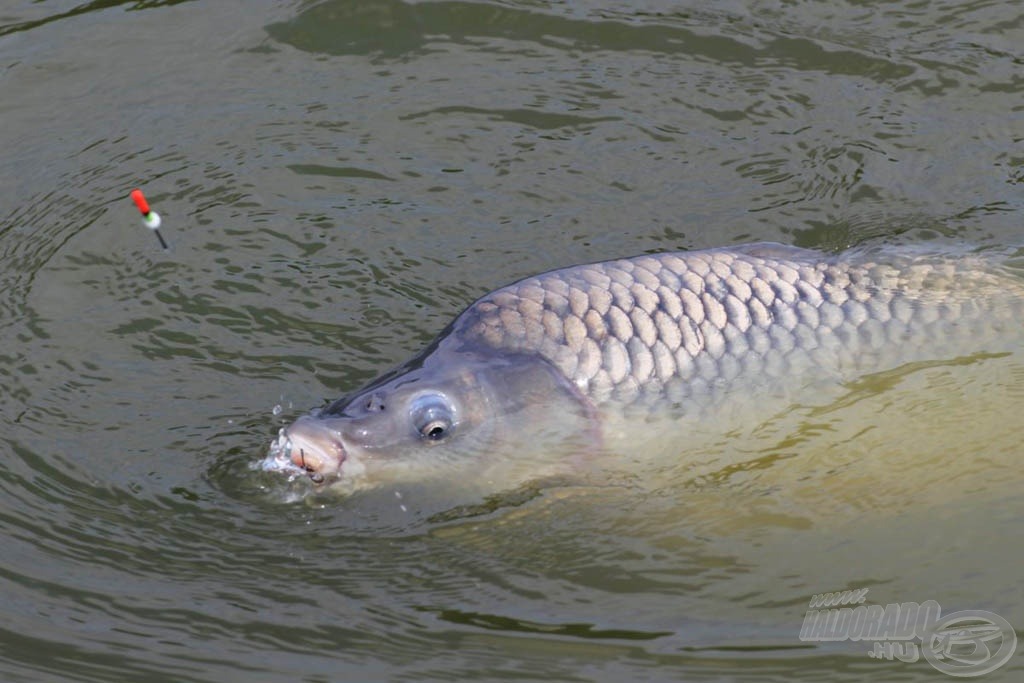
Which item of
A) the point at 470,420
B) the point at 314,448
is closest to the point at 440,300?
the point at 470,420

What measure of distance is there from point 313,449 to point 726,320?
1.30 metres

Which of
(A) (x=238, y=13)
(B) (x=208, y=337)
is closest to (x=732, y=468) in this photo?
(B) (x=208, y=337)

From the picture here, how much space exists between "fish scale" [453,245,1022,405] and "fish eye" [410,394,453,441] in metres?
0.23

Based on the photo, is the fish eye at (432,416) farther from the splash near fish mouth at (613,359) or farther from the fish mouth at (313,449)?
the fish mouth at (313,449)

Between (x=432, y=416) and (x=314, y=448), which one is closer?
(x=314, y=448)

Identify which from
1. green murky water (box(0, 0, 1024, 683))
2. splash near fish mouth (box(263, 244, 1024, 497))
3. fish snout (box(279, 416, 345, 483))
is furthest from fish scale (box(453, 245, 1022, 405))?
fish snout (box(279, 416, 345, 483))

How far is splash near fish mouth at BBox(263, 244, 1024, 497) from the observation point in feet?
14.3

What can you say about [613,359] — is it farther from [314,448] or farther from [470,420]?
[314,448]

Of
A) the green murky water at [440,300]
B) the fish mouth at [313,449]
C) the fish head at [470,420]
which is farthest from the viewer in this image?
the fish head at [470,420]

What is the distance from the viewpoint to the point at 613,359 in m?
4.40

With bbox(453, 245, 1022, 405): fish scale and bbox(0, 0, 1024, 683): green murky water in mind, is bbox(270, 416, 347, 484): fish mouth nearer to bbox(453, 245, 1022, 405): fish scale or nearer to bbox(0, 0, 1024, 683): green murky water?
bbox(0, 0, 1024, 683): green murky water

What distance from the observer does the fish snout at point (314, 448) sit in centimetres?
419

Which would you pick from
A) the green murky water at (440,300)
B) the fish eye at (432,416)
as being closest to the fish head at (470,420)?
the fish eye at (432,416)

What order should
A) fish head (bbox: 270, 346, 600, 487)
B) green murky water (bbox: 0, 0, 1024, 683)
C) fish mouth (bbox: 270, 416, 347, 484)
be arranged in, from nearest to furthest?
green murky water (bbox: 0, 0, 1024, 683) → fish mouth (bbox: 270, 416, 347, 484) → fish head (bbox: 270, 346, 600, 487)
